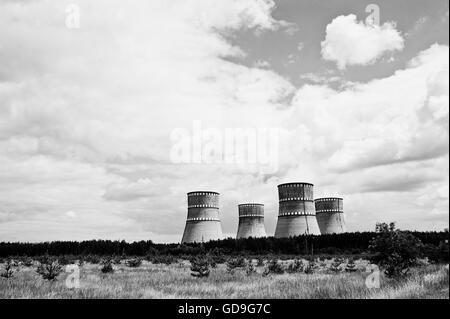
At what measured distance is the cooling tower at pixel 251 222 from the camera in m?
52.3

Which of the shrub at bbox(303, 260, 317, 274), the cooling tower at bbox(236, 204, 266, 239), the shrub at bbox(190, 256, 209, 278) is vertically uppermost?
the cooling tower at bbox(236, 204, 266, 239)

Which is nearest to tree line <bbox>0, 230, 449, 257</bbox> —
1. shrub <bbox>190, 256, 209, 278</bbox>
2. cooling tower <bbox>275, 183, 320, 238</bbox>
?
cooling tower <bbox>275, 183, 320, 238</bbox>

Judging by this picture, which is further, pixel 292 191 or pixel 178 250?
pixel 178 250

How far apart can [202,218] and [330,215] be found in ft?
52.6

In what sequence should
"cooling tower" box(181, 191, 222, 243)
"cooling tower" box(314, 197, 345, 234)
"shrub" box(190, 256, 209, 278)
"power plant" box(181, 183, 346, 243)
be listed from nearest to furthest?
"shrub" box(190, 256, 209, 278) → "power plant" box(181, 183, 346, 243) → "cooling tower" box(181, 191, 222, 243) → "cooling tower" box(314, 197, 345, 234)

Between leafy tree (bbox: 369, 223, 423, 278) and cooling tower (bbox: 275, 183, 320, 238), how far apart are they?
29196 mm

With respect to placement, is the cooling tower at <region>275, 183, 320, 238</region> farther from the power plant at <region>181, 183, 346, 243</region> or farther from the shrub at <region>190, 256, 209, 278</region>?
the shrub at <region>190, 256, 209, 278</region>

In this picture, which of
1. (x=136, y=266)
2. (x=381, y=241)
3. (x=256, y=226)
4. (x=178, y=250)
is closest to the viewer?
(x=381, y=241)

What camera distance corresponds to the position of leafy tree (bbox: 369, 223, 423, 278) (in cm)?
1477

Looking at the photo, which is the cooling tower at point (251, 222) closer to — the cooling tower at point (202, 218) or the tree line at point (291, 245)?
the tree line at point (291, 245)
